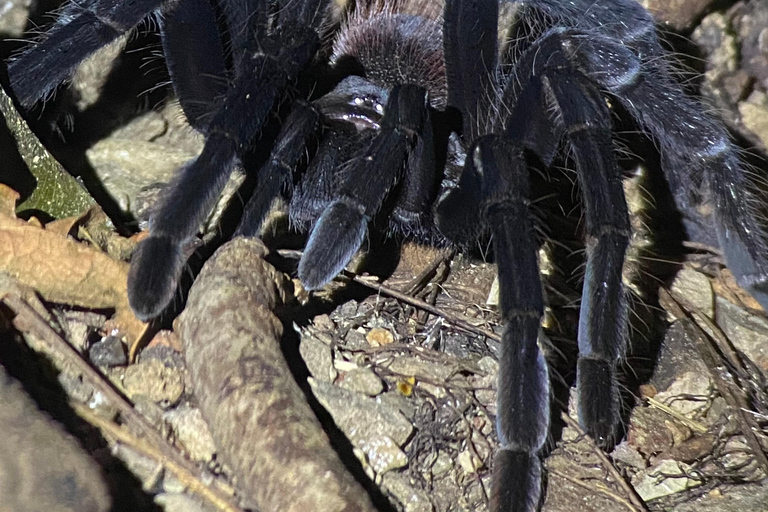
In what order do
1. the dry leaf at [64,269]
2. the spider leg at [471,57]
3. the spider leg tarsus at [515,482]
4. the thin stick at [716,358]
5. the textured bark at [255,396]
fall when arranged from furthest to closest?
the spider leg at [471,57] < the thin stick at [716,358] < the dry leaf at [64,269] < the spider leg tarsus at [515,482] < the textured bark at [255,396]

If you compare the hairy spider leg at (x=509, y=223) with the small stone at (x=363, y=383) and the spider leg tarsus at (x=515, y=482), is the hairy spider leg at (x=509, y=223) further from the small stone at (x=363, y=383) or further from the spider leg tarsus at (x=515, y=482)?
the small stone at (x=363, y=383)

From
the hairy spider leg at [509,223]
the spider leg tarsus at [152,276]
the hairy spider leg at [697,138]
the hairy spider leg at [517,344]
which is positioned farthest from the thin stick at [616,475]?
the spider leg tarsus at [152,276]

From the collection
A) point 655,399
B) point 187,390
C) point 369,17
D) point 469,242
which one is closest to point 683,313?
point 655,399

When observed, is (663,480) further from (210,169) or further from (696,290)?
(210,169)

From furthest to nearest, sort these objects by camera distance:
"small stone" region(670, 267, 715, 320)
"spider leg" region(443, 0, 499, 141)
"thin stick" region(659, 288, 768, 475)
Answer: "small stone" region(670, 267, 715, 320), "spider leg" region(443, 0, 499, 141), "thin stick" region(659, 288, 768, 475)

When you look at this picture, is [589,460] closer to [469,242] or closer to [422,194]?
[469,242]

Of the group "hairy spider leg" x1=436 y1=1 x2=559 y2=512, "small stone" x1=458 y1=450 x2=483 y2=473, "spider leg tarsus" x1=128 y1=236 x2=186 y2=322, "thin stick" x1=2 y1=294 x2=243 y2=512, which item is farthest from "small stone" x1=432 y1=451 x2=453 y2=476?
"spider leg tarsus" x1=128 y1=236 x2=186 y2=322

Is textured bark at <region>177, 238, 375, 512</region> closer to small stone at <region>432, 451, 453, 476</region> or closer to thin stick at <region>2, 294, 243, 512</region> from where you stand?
thin stick at <region>2, 294, 243, 512</region>
